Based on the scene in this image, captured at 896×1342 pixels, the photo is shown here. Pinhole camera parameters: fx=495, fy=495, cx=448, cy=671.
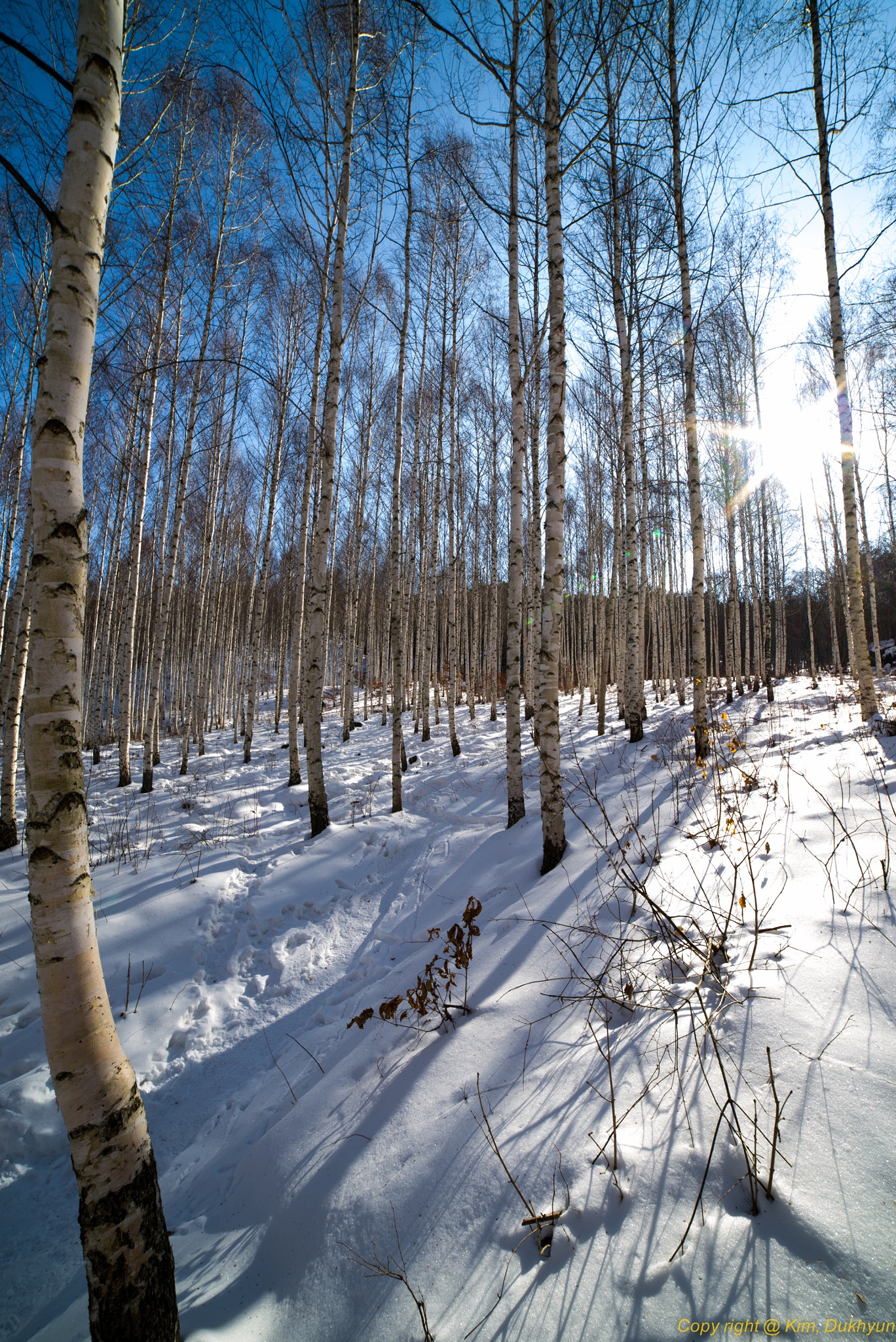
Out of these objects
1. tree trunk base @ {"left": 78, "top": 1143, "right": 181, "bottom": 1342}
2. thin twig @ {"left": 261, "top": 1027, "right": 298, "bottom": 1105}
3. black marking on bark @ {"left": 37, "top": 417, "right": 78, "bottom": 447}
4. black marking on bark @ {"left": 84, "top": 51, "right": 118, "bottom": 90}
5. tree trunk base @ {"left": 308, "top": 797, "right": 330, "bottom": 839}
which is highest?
black marking on bark @ {"left": 84, "top": 51, "right": 118, "bottom": 90}

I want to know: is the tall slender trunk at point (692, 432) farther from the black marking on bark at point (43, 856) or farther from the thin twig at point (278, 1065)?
the black marking on bark at point (43, 856)

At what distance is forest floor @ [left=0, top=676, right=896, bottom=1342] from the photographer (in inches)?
51.8

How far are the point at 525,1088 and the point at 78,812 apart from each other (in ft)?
6.37

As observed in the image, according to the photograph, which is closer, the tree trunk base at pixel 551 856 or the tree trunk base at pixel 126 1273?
the tree trunk base at pixel 126 1273

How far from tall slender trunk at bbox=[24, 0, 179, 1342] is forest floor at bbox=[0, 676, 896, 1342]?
44cm

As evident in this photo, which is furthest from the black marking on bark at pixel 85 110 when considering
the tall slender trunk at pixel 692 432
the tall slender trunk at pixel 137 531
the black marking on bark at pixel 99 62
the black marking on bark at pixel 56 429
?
the tall slender trunk at pixel 137 531

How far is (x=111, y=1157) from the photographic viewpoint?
1430mm

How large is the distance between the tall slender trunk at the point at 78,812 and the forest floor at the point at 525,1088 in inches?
17.3

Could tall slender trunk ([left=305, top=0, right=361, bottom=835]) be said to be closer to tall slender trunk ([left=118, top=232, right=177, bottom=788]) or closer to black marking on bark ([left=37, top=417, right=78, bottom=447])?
black marking on bark ([left=37, top=417, right=78, bottom=447])

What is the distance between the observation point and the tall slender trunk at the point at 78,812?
1398 mm

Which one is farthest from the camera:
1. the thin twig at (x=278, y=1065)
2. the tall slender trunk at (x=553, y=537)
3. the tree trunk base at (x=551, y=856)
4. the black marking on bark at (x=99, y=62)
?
the tree trunk base at (x=551, y=856)

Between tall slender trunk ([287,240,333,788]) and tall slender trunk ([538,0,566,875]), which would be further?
tall slender trunk ([287,240,333,788])

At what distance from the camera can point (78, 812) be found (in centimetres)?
150

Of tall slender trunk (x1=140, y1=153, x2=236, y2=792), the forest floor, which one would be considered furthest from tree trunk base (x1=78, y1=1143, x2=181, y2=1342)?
tall slender trunk (x1=140, y1=153, x2=236, y2=792)
